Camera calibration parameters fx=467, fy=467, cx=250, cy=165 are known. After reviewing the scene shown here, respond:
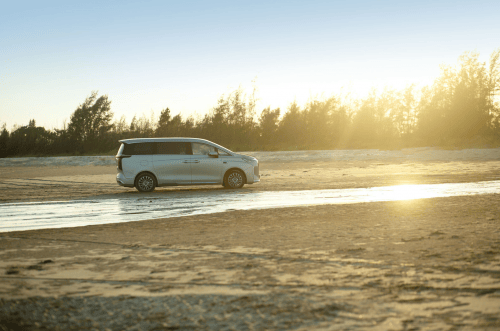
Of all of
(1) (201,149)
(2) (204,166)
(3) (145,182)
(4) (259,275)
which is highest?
(1) (201,149)

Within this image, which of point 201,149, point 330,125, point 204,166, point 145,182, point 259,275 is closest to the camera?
point 259,275

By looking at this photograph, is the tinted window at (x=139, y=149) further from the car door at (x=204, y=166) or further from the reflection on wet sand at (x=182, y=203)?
the reflection on wet sand at (x=182, y=203)

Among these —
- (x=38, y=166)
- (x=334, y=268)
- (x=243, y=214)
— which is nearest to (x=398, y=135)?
(x=38, y=166)

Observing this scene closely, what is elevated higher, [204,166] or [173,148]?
[173,148]

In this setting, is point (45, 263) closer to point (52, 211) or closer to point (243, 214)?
point (243, 214)

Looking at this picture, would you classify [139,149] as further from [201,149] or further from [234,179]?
[234,179]

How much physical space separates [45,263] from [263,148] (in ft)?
127

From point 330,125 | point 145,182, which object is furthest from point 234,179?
point 330,125

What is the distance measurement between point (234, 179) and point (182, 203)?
4.05m

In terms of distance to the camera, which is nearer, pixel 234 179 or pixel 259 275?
pixel 259 275

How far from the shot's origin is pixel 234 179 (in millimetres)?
15656

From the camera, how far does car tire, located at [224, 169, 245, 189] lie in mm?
15578

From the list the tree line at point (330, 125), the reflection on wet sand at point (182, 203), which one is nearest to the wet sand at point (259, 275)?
the reflection on wet sand at point (182, 203)

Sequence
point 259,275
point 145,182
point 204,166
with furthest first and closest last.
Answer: point 204,166
point 145,182
point 259,275
